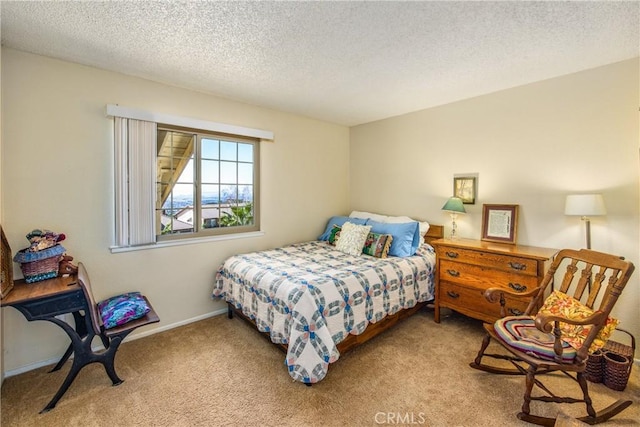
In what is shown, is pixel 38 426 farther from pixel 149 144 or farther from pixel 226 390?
pixel 149 144

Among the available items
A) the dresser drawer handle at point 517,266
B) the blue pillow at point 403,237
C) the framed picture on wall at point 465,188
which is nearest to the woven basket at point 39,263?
the blue pillow at point 403,237

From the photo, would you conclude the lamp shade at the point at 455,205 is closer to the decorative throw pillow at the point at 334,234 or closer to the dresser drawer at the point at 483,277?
the dresser drawer at the point at 483,277

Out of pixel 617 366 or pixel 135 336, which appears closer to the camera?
pixel 617 366

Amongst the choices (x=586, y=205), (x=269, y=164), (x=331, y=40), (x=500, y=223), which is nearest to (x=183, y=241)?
(x=269, y=164)

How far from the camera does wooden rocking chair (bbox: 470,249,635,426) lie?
1.63 meters

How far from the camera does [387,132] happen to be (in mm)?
3932

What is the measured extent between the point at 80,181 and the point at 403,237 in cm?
303

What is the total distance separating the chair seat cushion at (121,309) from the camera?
6.60 feet

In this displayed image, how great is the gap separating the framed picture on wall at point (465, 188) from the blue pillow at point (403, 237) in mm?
623

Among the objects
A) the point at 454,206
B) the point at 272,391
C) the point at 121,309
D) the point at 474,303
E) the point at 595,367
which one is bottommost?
the point at 272,391

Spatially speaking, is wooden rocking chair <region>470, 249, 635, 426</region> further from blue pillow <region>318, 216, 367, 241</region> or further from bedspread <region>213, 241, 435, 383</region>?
blue pillow <region>318, 216, 367, 241</region>

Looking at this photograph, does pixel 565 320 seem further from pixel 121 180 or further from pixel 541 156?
pixel 121 180

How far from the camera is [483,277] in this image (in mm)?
2615

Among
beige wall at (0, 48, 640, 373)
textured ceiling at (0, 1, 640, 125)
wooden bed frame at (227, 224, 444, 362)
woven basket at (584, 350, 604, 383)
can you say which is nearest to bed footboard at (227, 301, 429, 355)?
wooden bed frame at (227, 224, 444, 362)
